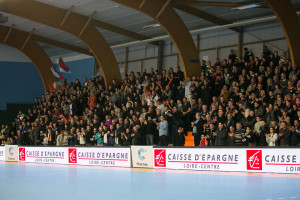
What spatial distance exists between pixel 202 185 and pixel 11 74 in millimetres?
31302

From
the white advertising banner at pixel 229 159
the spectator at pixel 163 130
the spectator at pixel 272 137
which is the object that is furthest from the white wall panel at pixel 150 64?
the spectator at pixel 272 137

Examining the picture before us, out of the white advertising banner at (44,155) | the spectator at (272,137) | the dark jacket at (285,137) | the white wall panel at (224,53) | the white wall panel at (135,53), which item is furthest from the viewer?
the white wall panel at (135,53)

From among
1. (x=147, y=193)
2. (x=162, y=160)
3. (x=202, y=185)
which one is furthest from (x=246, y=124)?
(x=147, y=193)

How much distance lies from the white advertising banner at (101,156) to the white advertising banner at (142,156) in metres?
0.30

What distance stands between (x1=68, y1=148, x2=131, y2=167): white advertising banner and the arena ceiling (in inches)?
357

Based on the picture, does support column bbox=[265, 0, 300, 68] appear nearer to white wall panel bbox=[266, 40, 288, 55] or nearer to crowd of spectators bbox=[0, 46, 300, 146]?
crowd of spectators bbox=[0, 46, 300, 146]

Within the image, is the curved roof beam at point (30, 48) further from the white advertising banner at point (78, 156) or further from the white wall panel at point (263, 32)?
the white wall panel at point (263, 32)

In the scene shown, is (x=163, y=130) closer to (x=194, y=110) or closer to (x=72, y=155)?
(x=194, y=110)

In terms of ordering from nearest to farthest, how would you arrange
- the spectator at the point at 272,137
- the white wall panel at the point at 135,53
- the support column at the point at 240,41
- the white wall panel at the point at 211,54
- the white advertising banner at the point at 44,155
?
the spectator at the point at 272,137 < the white advertising banner at the point at 44,155 < the support column at the point at 240,41 < the white wall panel at the point at 211,54 < the white wall panel at the point at 135,53

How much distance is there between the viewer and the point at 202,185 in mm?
12250

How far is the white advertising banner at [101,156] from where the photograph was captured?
1920cm

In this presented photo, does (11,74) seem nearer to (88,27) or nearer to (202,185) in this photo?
(88,27)

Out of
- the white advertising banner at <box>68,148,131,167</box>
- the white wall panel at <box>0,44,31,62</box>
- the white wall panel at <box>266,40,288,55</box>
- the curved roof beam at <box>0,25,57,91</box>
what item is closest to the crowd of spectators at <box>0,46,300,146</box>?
the white advertising banner at <box>68,148,131,167</box>

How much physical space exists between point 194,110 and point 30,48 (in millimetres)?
20413
